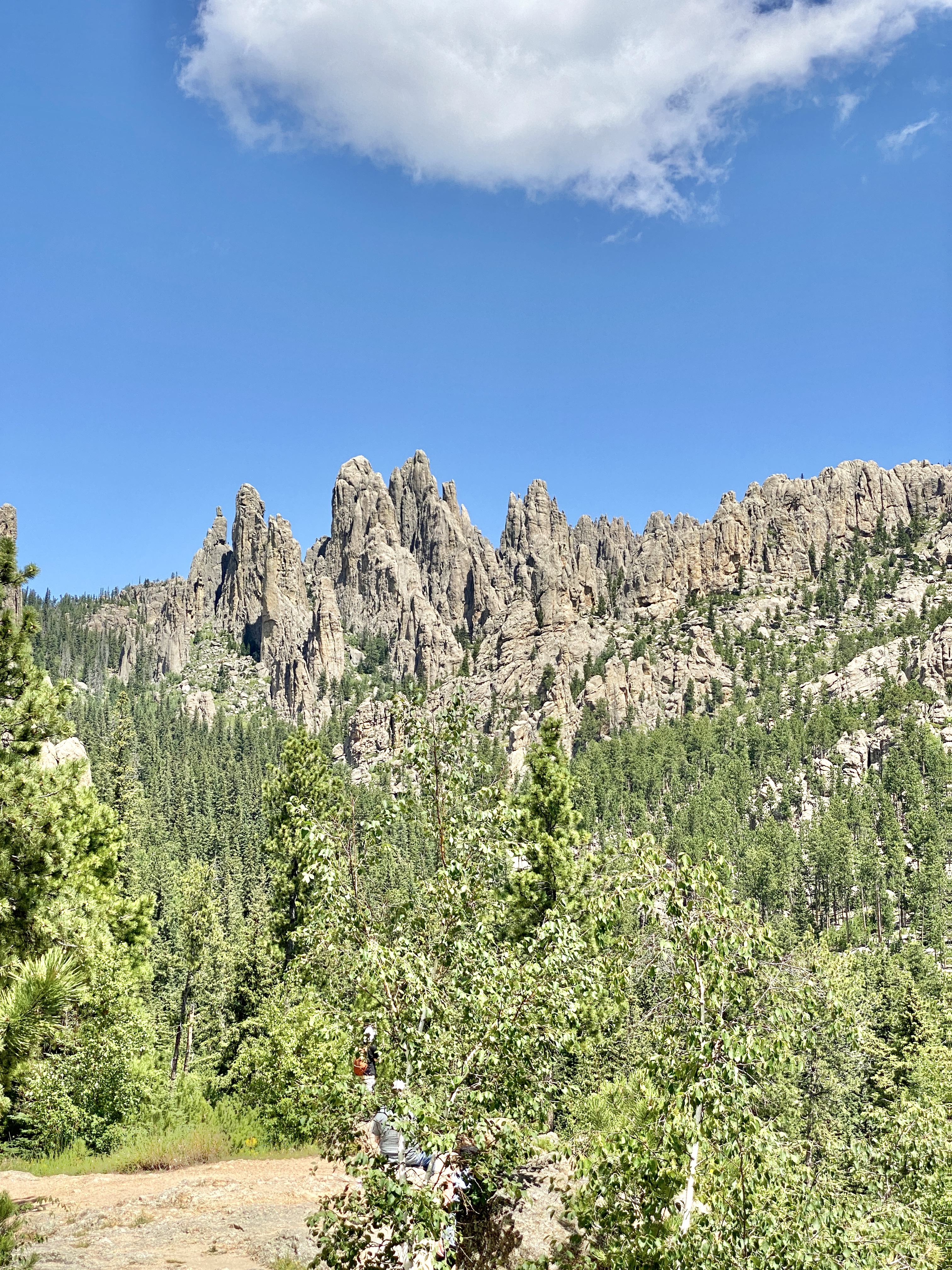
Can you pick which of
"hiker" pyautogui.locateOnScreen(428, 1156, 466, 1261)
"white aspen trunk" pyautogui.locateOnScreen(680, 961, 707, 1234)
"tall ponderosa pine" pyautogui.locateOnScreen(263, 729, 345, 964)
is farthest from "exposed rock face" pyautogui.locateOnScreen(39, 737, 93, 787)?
"white aspen trunk" pyautogui.locateOnScreen(680, 961, 707, 1234)

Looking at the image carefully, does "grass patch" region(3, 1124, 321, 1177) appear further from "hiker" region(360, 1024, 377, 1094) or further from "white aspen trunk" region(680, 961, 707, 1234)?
"white aspen trunk" region(680, 961, 707, 1234)

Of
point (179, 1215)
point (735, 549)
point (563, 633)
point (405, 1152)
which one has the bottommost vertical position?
point (179, 1215)

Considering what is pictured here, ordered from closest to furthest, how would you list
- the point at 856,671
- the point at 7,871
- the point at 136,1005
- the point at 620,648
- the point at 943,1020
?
the point at 7,871
the point at 136,1005
the point at 943,1020
the point at 856,671
the point at 620,648

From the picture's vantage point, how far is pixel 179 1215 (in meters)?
12.6

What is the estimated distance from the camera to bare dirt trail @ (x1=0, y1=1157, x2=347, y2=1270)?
10.9 meters

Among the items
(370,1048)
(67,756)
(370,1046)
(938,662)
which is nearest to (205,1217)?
(370,1048)

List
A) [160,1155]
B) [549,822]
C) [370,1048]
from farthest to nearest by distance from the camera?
[549,822] → [160,1155] → [370,1048]

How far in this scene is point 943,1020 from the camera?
138 ft

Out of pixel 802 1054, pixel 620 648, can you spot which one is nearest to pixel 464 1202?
pixel 802 1054

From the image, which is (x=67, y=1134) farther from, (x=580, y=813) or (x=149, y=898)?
(x=580, y=813)

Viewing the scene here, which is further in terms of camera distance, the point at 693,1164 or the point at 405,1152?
the point at 405,1152

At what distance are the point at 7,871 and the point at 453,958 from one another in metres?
5.83

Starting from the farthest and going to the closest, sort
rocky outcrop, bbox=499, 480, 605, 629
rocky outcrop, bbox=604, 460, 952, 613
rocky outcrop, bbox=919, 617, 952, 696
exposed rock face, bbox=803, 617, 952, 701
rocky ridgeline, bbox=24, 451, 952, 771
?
rocky outcrop, bbox=604, 460, 952, 613, rocky outcrop, bbox=499, 480, 605, 629, rocky ridgeline, bbox=24, 451, 952, 771, exposed rock face, bbox=803, 617, 952, 701, rocky outcrop, bbox=919, 617, 952, 696

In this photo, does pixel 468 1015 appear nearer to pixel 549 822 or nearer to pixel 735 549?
pixel 549 822
